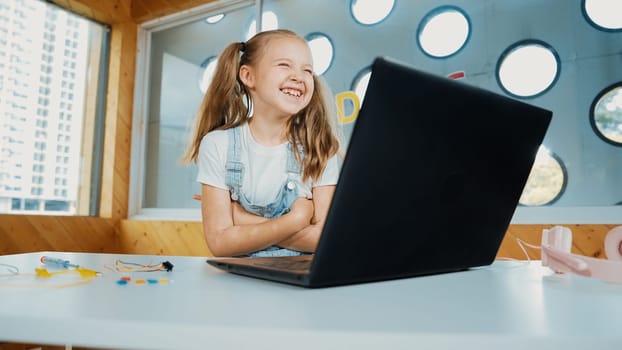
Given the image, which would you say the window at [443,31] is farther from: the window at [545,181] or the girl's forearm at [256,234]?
the girl's forearm at [256,234]

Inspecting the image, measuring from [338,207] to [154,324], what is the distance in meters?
0.18

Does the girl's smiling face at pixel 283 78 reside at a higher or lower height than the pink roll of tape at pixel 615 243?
higher

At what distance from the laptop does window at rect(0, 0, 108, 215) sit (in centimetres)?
312

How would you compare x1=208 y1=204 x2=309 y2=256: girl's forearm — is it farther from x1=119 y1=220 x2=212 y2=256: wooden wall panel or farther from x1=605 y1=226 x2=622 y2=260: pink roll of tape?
x1=119 y1=220 x2=212 y2=256: wooden wall panel

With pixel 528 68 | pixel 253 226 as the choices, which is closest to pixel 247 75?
pixel 253 226

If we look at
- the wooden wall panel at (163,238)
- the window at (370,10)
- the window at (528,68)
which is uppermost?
the window at (370,10)

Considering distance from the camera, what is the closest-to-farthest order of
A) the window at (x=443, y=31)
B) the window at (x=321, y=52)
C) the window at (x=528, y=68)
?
the window at (x=528, y=68) < the window at (x=443, y=31) < the window at (x=321, y=52)

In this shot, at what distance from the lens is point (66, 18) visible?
3.48m

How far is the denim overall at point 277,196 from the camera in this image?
1131 mm

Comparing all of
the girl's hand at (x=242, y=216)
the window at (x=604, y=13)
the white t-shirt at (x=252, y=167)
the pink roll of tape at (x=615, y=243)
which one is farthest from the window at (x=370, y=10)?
the pink roll of tape at (x=615, y=243)

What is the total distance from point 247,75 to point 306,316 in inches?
40.5

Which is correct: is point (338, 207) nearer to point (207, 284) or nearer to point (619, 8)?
point (207, 284)

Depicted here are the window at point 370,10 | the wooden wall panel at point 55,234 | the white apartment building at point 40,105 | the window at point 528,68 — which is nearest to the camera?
the window at point 528,68

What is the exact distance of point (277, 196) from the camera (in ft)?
3.84
